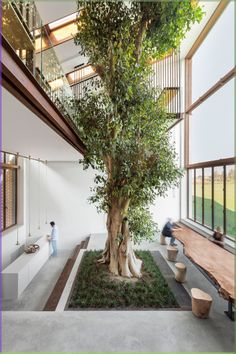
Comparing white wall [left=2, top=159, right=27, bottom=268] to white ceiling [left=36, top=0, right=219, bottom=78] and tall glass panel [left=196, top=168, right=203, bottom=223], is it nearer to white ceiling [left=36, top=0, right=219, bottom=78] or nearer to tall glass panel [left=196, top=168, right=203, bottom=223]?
white ceiling [left=36, top=0, right=219, bottom=78]

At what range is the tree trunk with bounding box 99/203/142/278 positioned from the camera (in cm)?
400

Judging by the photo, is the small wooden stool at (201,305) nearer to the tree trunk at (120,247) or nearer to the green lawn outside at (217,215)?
the tree trunk at (120,247)

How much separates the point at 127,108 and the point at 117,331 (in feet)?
11.2

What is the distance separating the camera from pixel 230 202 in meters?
4.73

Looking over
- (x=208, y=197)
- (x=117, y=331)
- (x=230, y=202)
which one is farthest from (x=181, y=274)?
(x=208, y=197)

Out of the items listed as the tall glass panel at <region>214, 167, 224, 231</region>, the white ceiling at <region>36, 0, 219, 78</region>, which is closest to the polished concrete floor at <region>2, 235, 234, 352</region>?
the tall glass panel at <region>214, 167, 224, 231</region>

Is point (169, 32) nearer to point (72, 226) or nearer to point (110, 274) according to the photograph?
point (110, 274)

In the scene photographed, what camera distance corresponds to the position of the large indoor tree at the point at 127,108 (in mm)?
3430

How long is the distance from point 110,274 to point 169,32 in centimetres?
471

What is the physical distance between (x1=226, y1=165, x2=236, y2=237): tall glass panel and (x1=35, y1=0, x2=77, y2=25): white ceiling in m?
5.30

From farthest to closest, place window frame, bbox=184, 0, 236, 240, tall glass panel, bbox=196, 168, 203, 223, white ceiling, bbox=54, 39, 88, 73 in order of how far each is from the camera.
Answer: tall glass panel, bbox=196, 168, 203, 223, white ceiling, bbox=54, 39, 88, 73, window frame, bbox=184, 0, 236, 240

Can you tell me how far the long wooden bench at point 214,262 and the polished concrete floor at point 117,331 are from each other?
0.48m

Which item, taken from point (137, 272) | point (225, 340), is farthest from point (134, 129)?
point (225, 340)

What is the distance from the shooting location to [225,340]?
2375 mm
